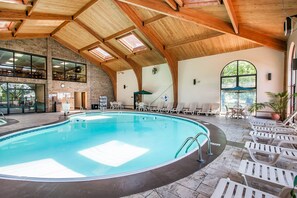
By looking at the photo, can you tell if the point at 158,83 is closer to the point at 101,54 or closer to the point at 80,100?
the point at 101,54

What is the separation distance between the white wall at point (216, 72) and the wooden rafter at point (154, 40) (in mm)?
393

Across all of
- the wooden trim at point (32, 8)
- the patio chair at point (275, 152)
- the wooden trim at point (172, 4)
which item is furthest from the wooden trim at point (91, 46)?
the patio chair at point (275, 152)

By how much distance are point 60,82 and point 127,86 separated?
5954mm

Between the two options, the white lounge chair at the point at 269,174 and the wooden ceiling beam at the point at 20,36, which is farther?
the wooden ceiling beam at the point at 20,36

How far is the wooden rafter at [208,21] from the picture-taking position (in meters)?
5.55

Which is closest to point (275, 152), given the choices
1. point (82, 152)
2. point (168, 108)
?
point (82, 152)

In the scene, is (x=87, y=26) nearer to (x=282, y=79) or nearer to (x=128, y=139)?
(x=128, y=139)

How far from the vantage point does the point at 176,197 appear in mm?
1883

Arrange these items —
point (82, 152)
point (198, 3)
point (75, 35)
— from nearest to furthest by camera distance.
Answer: point (82, 152) < point (198, 3) < point (75, 35)

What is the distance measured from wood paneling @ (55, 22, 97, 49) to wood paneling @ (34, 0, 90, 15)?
1.63 m

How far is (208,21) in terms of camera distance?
6.34m

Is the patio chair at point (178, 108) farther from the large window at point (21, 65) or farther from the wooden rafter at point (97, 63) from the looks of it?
the large window at point (21, 65)

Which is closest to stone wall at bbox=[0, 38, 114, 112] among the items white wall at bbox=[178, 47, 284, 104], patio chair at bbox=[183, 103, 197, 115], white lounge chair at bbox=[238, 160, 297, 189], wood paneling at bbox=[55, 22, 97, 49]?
wood paneling at bbox=[55, 22, 97, 49]

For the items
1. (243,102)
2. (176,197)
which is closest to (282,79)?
(243,102)
